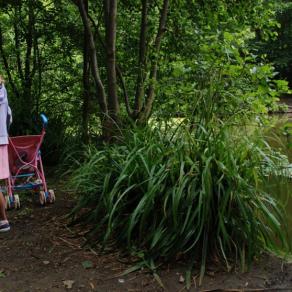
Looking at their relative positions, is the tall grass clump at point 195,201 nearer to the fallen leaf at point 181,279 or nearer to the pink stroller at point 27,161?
the fallen leaf at point 181,279

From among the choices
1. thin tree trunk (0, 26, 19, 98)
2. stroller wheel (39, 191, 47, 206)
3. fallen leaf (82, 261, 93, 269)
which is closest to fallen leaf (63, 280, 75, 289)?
fallen leaf (82, 261, 93, 269)

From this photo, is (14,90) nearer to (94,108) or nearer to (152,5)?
(94,108)

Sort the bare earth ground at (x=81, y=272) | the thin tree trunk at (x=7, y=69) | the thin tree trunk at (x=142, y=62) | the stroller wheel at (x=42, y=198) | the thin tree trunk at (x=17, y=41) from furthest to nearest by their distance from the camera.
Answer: the thin tree trunk at (x=7, y=69) → the thin tree trunk at (x=17, y=41) → the thin tree trunk at (x=142, y=62) → the stroller wheel at (x=42, y=198) → the bare earth ground at (x=81, y=272)

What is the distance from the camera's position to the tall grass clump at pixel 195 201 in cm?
358

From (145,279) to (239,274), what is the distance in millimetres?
701

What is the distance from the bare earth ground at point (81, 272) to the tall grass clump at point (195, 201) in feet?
0.48

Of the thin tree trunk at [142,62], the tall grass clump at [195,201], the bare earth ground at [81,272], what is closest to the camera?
the bare earth ground at [81,272]

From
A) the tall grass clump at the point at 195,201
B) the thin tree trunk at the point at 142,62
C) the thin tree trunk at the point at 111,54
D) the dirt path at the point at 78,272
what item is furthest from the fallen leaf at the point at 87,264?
the thin tree trunk at the point at 142,62

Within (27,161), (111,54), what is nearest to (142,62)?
(111,54)

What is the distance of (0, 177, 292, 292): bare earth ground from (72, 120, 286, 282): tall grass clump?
0.15 metres

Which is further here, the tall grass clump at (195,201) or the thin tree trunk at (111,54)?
the thin tree trunk at (111,54)

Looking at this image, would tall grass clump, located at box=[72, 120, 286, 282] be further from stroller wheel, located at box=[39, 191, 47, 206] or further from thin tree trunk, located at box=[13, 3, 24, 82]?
thin tree trunk, located at box=[13, 3, 24, 82]

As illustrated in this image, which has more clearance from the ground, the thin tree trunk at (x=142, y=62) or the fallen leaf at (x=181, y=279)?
the thin tree trunk at (x=142, y=62)

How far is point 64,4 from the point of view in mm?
7887
